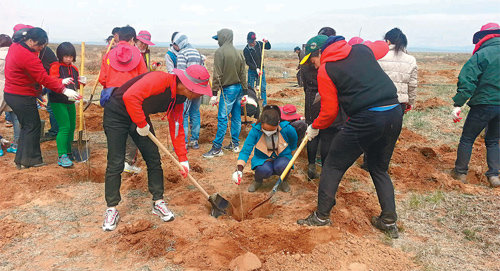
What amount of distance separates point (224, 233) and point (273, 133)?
1439 mm

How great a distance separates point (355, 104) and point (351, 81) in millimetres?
199

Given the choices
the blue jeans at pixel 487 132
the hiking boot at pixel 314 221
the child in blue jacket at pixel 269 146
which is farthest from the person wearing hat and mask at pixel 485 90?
the hiking boot at pixel 314 221

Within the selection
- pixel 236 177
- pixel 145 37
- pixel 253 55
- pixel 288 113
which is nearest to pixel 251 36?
pixel 253 55

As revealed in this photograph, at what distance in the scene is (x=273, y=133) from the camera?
3959 mm

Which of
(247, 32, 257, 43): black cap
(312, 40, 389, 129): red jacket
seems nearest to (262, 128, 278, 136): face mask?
(312, 40, 389, 129): red jacket

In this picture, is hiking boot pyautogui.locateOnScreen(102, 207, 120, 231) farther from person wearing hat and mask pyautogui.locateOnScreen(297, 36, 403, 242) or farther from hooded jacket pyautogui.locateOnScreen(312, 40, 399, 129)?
hooded jacket pyautogui.locateOnScreen(312, 40, 399, 129)

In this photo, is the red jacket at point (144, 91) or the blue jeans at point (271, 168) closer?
the red jacket at point (144, 91)

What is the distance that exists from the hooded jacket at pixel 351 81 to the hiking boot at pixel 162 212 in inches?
74.9

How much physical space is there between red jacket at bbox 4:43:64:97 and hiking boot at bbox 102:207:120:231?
205 cm

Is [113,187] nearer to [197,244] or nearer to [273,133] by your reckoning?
[197,244]

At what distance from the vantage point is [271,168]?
4.12 m

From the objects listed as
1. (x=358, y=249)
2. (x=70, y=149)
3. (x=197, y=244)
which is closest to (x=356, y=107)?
(x=358, y=249)

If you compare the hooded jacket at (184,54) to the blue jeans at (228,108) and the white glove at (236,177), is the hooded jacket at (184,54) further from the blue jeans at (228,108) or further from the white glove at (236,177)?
the white glove at (236,177)

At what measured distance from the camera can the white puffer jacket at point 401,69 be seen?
13.6 ft
